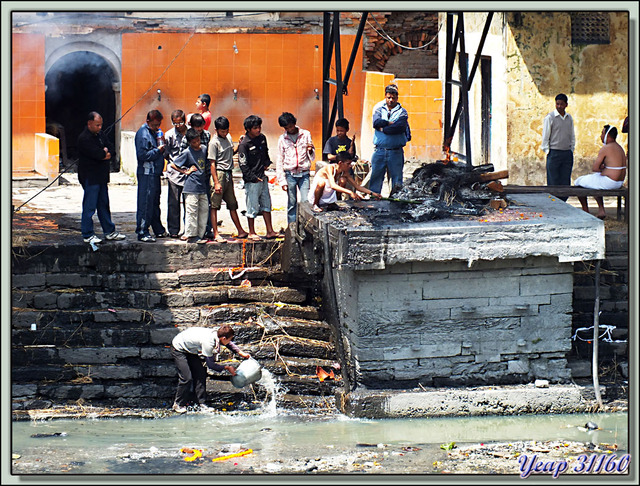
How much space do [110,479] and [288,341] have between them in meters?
3.40

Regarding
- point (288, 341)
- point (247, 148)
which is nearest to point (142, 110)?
point (247, 148)

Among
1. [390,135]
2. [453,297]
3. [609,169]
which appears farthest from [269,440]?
[609,169]

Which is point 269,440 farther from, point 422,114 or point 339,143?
point 422,114

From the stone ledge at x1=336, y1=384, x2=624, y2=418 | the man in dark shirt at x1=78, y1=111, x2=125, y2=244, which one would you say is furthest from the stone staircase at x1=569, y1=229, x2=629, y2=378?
the man in dark shirt at x1=78, y1=111, x2=125, y2=244

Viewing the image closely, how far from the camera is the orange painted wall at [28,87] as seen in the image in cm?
A: 1997

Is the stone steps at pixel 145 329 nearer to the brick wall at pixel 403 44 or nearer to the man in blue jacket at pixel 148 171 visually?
the man in blue jacket at pixel 148 171

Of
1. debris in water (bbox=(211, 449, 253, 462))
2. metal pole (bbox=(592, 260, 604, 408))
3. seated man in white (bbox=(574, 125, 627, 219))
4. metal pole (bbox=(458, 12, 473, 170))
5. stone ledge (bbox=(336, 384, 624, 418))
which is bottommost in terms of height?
debris in water (bbox=(211, 449, 253, 462))

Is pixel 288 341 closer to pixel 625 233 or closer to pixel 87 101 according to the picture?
pixel 625 233

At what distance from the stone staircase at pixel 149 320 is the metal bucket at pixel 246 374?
0.34 metres

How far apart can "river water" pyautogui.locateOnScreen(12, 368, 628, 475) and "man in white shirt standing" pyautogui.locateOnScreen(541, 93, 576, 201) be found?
14.7ft

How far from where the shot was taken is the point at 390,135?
13.1 m

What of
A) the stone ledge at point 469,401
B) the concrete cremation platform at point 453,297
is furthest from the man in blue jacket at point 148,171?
the stone ledge at point 469,401

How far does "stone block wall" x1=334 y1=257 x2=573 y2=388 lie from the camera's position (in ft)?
35.9

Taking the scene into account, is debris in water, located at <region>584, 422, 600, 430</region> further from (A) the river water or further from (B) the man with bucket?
(B) the man with bucket
